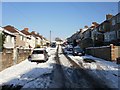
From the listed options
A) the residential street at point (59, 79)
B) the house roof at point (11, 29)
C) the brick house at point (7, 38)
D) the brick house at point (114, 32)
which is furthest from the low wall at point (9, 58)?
the house roof at point (11, 29)

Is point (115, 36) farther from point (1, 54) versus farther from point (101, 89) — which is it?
point (101, 89)

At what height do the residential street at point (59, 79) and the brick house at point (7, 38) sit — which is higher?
the brick house at point (7, 38)

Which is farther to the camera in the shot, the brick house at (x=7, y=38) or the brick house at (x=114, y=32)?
the brick house at (x=114, y=32)

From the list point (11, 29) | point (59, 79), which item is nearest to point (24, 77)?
point (59, 79)

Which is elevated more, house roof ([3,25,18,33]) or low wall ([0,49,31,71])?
house roof ([3,25,18,33])

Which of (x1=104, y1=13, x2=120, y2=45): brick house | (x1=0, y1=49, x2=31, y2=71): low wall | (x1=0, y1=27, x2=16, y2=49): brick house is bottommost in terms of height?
(x1=0, y1=49, x2=31, y2=71): low wall

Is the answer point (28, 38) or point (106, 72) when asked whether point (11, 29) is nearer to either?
point (28, 38)

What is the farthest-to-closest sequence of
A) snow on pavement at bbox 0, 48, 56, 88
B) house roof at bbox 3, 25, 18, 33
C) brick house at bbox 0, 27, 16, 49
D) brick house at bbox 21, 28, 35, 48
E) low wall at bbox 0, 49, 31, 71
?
brick house at bbox 21, 28, 35, 48, house roof at bbox 3, 25, 18, 33, brick house at bbox 0, 27, 16, 49, low wall at bbox 0, 49, 31, 71, snow on pavement at bbox 0, 48, 56, 88

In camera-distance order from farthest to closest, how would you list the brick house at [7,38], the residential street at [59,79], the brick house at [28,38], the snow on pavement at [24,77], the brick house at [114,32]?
1. the brick house at [28,38]
2. the brick house at [114,32]
3. the brick house at [7,38]
4. the snow on pavement at [24,77]
5. the residential street at [59,79]

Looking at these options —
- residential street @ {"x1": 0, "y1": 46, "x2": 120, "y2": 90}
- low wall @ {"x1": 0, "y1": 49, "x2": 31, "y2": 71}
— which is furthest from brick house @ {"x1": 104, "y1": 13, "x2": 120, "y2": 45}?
residential street @ {"x1": 0, "y1": 46, "x2": 120, "y2": 90}

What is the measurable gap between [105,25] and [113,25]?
→ 509 cm

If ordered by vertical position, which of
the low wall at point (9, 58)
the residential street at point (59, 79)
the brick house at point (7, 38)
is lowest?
the residential street at point (59, 79)

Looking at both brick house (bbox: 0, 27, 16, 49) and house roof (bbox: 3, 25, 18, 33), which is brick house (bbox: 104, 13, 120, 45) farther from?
house roof (bbox: 3, 25, 18, 33)

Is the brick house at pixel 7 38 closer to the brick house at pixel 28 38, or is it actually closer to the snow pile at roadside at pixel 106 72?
the snow pile at roadside at pixel 106 72
